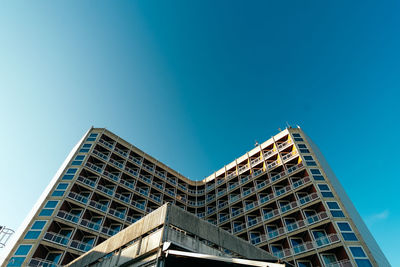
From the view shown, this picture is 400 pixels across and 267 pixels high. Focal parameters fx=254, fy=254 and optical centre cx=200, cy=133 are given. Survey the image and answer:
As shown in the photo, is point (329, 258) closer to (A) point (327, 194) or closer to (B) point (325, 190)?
(A) point (327, 194)

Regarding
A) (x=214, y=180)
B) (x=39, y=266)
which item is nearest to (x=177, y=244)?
(x=39, y=266)

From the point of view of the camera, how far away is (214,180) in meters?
51.2

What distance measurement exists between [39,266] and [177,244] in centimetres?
2102

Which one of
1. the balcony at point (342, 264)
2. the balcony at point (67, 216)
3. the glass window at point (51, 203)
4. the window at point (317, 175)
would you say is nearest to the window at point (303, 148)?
the window at point (317, 175)

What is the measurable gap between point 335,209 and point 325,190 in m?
2.99

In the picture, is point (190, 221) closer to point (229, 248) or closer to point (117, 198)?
point (229, 248)

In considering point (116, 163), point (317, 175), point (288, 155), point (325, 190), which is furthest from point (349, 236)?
point (116, 163)

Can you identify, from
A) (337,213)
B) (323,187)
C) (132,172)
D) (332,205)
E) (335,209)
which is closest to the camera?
(337,213)

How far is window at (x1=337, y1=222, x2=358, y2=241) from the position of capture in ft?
88.8

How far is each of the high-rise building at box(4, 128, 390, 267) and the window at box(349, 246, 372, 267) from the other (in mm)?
102

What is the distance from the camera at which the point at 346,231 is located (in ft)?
91.5

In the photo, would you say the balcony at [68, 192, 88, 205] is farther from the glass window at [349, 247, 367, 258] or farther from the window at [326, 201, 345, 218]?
the glass window at [349, 247, 367, 258]

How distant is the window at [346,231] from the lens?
2707cm

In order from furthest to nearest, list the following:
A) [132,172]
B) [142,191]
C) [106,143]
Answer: [106,143] < [132,172] < [142,191]
